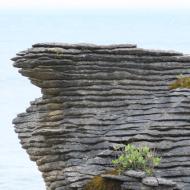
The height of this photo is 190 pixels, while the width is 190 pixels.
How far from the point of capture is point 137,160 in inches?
1292

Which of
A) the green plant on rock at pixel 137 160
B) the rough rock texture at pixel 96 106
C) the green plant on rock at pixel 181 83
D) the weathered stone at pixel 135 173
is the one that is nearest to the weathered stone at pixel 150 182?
the weathered stone at pixel 135 173

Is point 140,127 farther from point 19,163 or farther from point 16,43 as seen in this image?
point 16,43

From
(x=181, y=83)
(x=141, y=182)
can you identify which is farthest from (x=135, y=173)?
(x=181, y=83)

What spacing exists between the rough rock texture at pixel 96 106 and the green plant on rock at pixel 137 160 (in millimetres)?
770

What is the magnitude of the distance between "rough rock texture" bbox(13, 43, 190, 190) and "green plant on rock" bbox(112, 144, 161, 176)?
770 mm

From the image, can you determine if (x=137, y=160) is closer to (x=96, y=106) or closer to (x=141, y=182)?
(x=141, y=182)

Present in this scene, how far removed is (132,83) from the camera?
3575 cm

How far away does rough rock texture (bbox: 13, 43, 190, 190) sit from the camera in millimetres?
34031

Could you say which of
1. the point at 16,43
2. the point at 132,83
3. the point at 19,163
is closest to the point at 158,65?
the point at 132,83

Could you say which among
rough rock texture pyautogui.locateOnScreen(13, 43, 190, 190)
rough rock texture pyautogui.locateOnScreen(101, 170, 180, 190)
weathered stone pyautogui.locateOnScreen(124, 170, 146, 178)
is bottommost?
rough rock texture pyautogui.locateOnScreen(101, 170, 180, 190)

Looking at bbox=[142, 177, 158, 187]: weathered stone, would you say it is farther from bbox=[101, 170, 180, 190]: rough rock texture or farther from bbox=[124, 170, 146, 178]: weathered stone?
Result: bbox=[124, 170, 146, 178]: weathered stone

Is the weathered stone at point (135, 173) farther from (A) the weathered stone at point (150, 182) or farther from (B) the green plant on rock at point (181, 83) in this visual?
(B) the green plant on rock at point (181, 83)

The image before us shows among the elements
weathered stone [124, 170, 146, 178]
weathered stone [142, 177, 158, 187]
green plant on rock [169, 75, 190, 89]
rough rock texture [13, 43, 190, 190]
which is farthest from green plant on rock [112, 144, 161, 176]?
green plant on rock [169, 75, 190, 89]

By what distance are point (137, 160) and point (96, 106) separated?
10.5 ft
